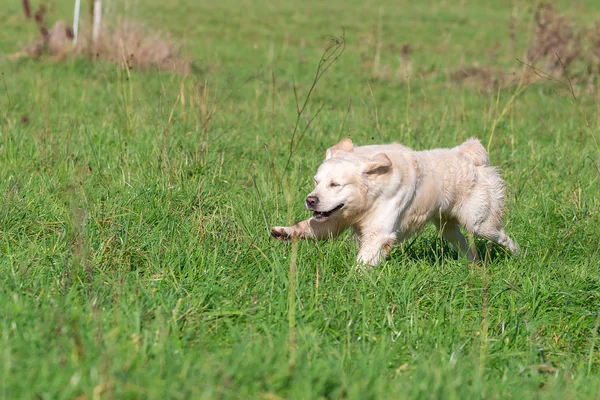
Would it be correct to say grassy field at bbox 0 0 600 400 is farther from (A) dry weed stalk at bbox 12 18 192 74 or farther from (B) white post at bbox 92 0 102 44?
(B) white post at bbox 92 0 102 44

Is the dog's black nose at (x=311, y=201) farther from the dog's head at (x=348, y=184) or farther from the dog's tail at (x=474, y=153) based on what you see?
the dog's tail at (x=474, y=153)

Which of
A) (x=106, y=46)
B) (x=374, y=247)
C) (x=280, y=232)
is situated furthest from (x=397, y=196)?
(x=106, y=46)

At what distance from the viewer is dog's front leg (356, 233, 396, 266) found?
4.71 metres

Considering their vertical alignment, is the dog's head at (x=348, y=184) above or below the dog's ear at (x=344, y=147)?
below

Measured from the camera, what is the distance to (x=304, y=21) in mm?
21031

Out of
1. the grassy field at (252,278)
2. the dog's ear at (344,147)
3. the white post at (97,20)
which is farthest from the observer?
the white post at (97,20)

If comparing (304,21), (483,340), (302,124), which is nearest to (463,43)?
(304,21)

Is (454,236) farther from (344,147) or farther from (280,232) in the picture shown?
(280,232)

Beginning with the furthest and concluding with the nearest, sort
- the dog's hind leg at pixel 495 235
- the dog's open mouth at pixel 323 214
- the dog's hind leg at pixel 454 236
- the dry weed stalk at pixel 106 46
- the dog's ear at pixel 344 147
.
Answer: the dry weed stalk at pixel 106 46 < the dog's hind leg at pixel 454 236 < the dog's hind leg at pixel 495 235 < the dog's ear at pixel 344 147 < the dog's open mouth at pixel 323 214

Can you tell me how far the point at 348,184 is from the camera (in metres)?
4.82

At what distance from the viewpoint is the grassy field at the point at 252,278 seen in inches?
119

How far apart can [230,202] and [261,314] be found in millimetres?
1901

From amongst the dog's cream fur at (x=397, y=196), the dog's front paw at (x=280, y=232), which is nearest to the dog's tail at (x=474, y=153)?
the dog's cream fur at (x=397, y=196)

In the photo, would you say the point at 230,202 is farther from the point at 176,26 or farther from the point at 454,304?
the point at 176,26
